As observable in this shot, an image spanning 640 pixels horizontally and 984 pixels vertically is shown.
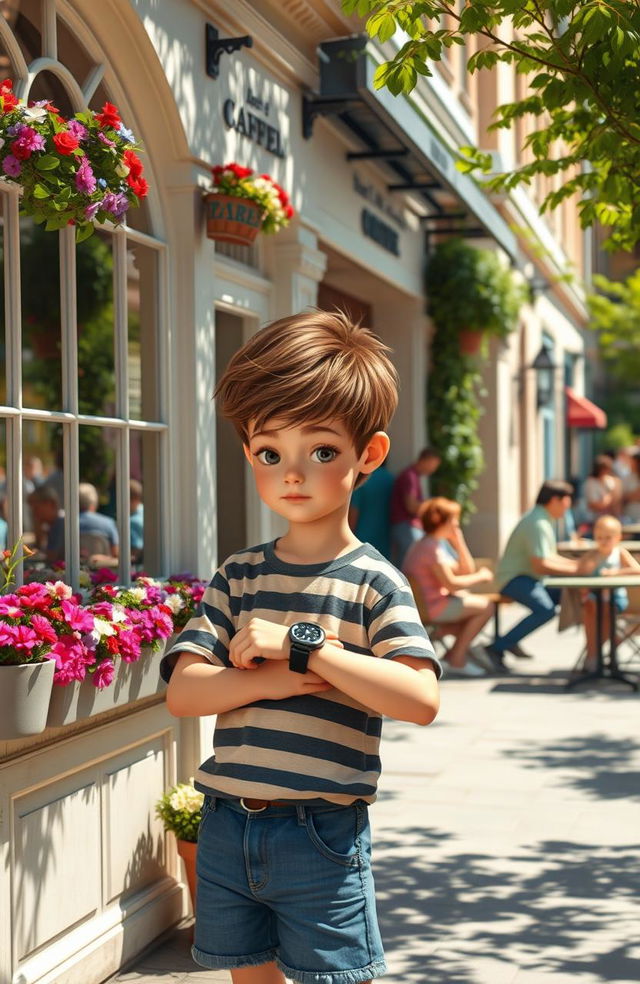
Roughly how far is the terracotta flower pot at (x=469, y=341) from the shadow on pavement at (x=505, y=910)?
8.46 meters

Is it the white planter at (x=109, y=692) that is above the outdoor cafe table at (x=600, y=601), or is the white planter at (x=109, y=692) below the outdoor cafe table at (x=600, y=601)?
above

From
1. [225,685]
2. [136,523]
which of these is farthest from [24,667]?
[136,523]

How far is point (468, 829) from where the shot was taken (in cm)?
566

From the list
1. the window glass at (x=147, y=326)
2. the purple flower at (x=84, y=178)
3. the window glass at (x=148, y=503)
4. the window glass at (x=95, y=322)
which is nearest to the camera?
the purple flower at (x=84, y=178)

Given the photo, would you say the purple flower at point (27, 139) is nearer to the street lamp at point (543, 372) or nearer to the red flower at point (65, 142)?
the red flower at point (65, 142)

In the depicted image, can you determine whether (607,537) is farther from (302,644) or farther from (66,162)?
(302,644)

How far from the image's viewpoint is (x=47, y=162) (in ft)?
11.3

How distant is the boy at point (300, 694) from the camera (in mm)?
2307

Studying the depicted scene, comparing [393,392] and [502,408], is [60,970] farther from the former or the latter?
[502,408]

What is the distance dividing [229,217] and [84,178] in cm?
180

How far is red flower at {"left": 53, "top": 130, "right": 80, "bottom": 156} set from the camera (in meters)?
3.43

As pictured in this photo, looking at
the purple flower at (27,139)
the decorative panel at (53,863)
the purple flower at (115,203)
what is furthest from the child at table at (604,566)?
the purple flower at (27,139)

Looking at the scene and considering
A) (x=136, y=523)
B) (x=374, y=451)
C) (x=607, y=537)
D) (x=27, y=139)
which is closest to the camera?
(x=374, y=451)

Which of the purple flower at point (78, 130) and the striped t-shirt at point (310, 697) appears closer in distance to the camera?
the striped t-shirt at point (310, 697)
